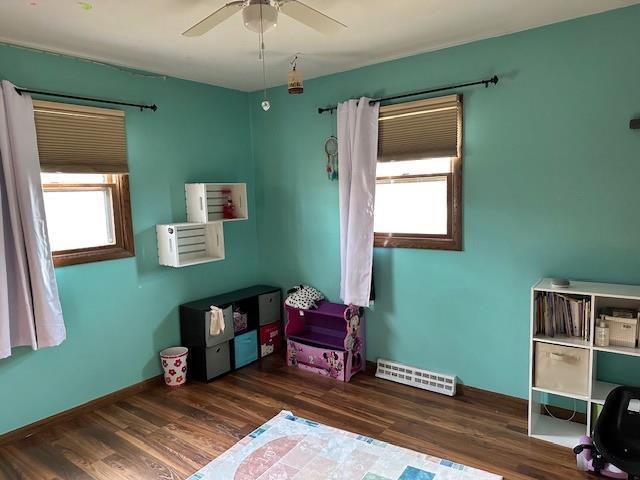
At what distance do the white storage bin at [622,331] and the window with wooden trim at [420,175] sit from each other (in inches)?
40.0

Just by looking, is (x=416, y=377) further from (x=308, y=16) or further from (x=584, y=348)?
(x=308, y=16)

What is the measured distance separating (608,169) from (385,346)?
199 cm

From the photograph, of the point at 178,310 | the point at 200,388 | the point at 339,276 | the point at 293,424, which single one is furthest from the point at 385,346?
the point at 178,310

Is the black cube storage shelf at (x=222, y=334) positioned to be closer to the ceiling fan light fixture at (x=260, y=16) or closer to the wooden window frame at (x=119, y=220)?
the wooden window frame at (x=119, y=220)

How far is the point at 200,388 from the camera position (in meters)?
3.50

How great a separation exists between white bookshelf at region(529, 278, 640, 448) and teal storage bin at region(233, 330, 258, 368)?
7.40 ft

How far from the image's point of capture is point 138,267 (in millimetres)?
3424

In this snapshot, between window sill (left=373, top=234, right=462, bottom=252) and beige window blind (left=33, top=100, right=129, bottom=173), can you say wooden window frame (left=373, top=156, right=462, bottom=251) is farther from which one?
beige window blind (left=33, top=100, right=129, bottom=173)

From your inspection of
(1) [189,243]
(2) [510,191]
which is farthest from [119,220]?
(2) [510,191]

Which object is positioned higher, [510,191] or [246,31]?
[246,31]

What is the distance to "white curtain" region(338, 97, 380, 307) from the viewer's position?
11.1ft

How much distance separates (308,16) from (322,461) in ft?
7.54

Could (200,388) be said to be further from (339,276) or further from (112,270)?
(339,276)

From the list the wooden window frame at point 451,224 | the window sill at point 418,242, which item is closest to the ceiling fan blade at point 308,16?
the wooden window frame at point 451,224
